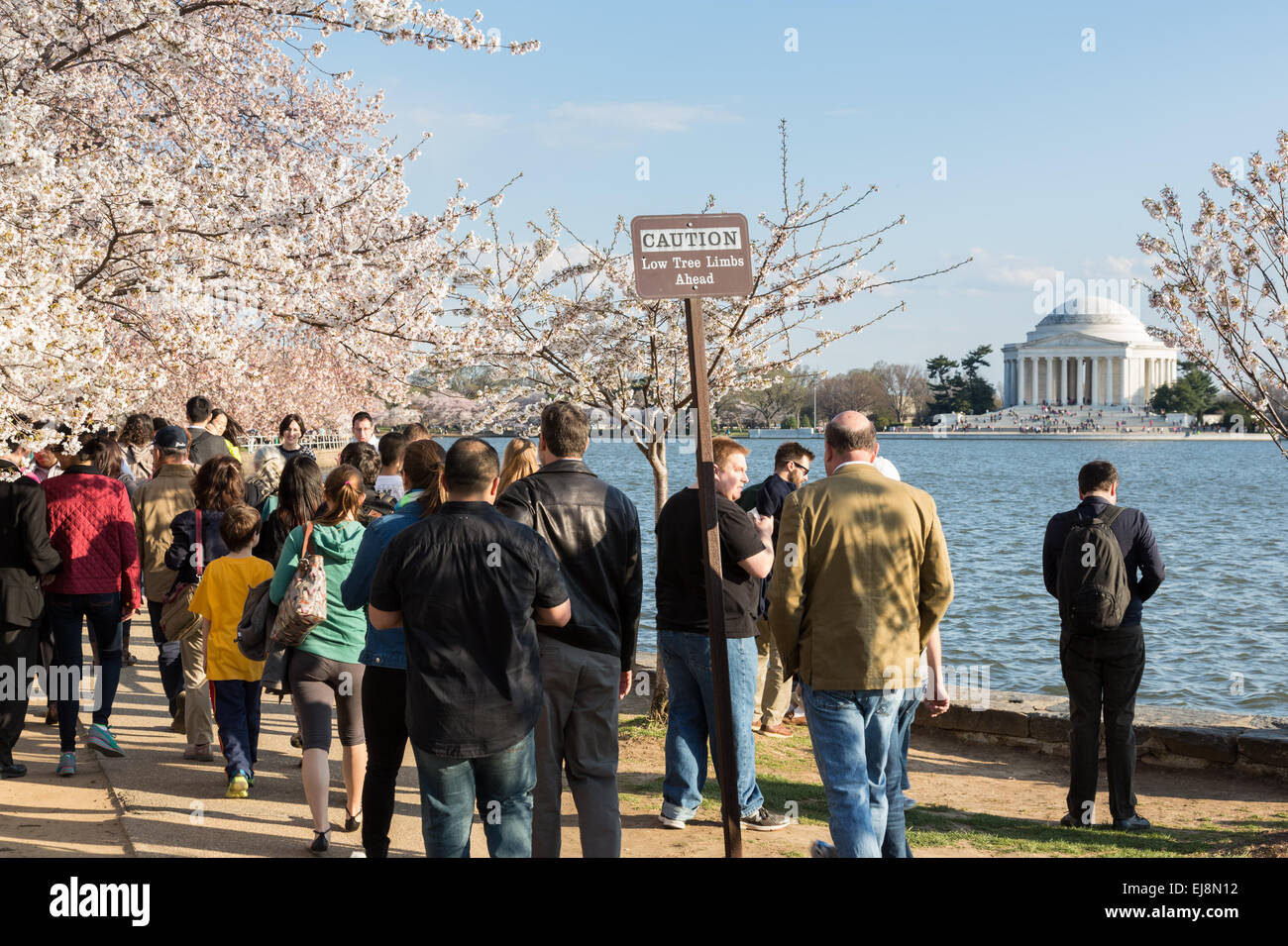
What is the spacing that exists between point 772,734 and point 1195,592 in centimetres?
1890

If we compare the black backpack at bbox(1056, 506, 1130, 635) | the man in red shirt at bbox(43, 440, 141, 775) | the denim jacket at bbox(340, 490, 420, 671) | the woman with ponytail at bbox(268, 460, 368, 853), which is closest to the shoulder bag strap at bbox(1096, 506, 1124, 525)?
the black backpack at bbox(1056, 506, 1130, 635)

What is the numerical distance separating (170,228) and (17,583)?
9.04ft

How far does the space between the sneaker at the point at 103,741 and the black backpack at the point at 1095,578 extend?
6014mm

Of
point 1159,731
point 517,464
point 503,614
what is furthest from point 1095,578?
point 503,614

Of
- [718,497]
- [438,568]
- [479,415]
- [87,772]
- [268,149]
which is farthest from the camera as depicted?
[268,149]

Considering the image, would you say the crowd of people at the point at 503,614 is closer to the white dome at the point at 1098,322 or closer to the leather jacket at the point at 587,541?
the leather jacket at the point at 587,541

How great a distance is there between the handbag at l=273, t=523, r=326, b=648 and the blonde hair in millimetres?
1001

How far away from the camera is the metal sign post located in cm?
493

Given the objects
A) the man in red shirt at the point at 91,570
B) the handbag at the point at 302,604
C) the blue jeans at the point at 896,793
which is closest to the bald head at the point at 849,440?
the blue jeans at the point at 896,793

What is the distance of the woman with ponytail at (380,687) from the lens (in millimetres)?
4969

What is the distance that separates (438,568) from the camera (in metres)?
4.15

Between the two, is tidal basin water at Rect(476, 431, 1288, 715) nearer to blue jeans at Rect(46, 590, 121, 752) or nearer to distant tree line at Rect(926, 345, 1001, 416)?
blue jeans at Rect(46, 590, 121, 752)

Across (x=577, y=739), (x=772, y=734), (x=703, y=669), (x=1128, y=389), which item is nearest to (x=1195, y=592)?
(x=772, y=734)
